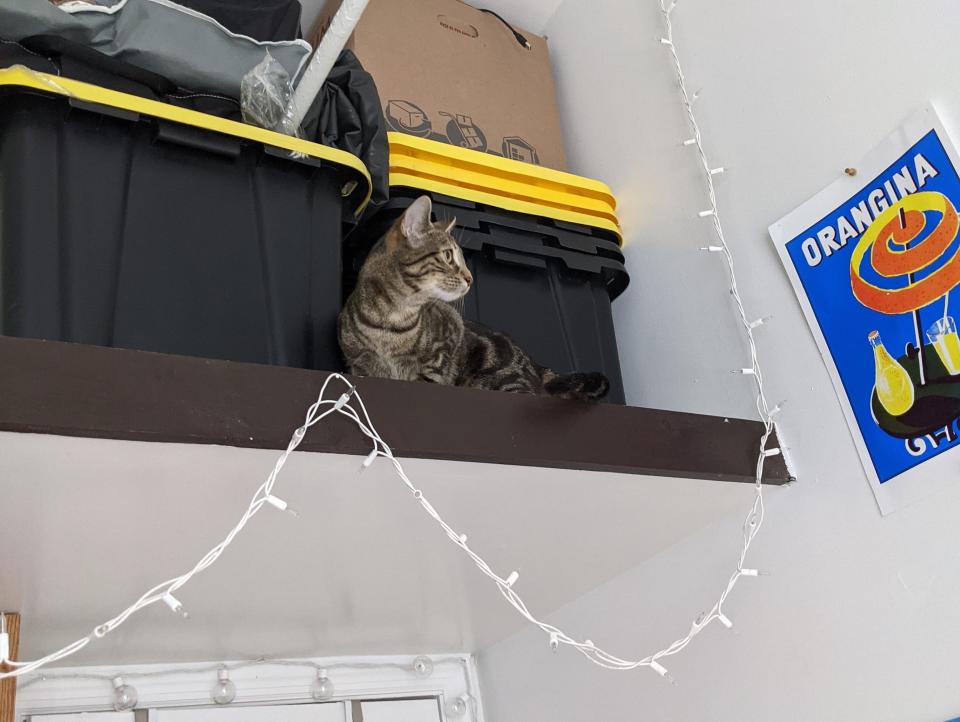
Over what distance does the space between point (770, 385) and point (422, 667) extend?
75 centimetres

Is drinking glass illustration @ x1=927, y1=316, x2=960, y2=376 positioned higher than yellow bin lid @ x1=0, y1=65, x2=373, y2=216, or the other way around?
yellow bin lid @ x1=0, y1=65, x2=373, y2=216

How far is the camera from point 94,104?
3.38ft

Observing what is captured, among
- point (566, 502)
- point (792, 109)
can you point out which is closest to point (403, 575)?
point (566, 502)

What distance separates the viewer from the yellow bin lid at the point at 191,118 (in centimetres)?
100

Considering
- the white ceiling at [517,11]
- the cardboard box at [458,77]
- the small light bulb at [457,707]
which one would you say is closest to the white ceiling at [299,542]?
the small light bulb at [457,707]

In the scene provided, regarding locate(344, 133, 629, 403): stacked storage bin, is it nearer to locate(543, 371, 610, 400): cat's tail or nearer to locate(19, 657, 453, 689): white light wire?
locate(543, 371, 610, 400): cat's tail

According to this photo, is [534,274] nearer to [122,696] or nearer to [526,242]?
[526,242]

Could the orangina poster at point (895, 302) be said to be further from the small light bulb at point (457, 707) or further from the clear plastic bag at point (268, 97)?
the small light bulb at point (457, 707)

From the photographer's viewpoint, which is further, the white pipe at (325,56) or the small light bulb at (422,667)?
the small light bulb at (422,667)

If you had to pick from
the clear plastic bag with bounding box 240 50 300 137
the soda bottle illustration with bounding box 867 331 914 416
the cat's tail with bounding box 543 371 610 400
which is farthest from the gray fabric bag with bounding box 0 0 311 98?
the soda bottle illustration with bounding box 867 331 914 416

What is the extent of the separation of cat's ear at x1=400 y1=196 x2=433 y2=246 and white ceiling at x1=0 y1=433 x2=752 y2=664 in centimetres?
38

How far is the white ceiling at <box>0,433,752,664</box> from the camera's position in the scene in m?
0.89

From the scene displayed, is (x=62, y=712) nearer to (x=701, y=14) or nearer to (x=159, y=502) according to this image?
(x=159, y=502)

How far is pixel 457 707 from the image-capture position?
154 cm
